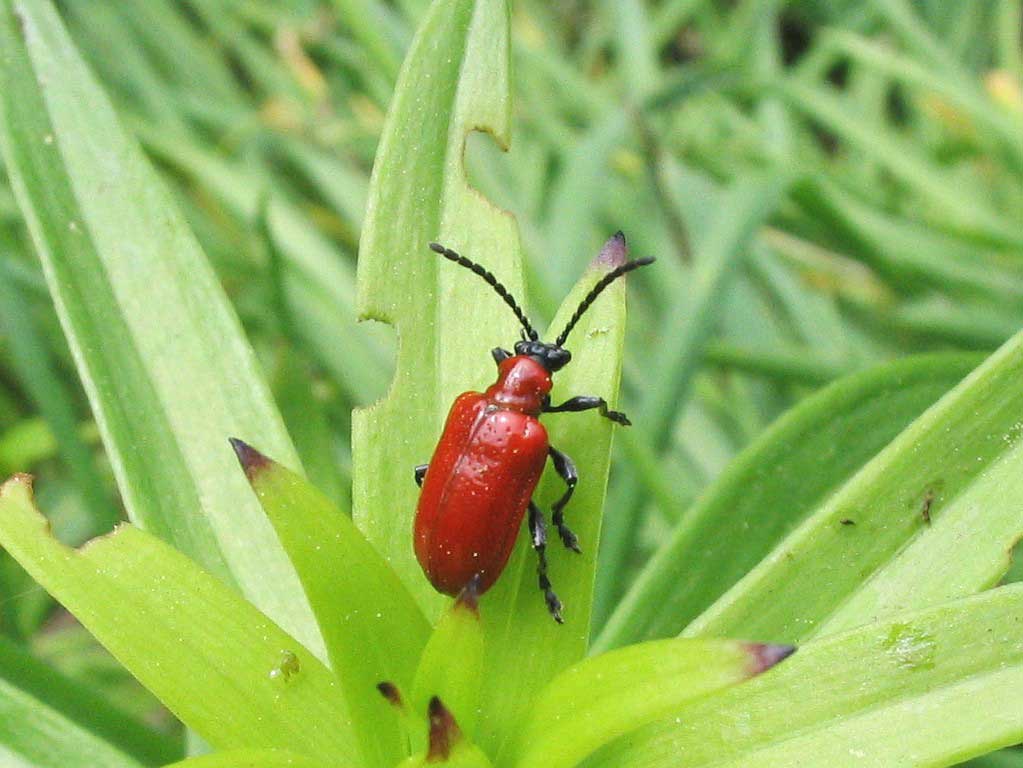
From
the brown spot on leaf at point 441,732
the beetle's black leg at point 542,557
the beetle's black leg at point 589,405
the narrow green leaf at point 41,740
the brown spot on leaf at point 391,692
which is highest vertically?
the beetle's black leg at point 589,405

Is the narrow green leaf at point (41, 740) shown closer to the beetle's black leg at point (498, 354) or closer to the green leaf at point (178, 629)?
the green leaf at point (178, 629)

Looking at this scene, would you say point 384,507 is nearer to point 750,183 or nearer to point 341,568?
point 341,568

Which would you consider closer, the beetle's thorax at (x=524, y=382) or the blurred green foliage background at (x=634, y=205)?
the beetle's thorax at (x=524, y=382)

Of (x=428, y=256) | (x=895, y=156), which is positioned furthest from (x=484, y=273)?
(x=895, y=156)

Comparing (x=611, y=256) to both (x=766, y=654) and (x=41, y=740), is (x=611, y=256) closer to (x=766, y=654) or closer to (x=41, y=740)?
(x=766, y=654)

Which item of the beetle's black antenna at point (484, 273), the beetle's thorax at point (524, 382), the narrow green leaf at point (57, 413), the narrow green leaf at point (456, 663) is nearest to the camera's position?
the narrow green leaf at point (456, 663)

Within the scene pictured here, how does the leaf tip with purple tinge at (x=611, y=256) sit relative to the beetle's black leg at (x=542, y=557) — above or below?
above

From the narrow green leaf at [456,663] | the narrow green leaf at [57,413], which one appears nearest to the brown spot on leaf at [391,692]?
the narrow green leaf at [456,663]

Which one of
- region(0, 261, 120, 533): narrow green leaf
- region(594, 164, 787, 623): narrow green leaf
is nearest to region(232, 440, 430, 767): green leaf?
region(594, 164, 787, 623): narrow green leaf

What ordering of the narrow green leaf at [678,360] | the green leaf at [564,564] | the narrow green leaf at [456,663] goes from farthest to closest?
the narrow green leaf at [678,360], the green leaf at [564,564], the narrow green leaf at [456,663]
